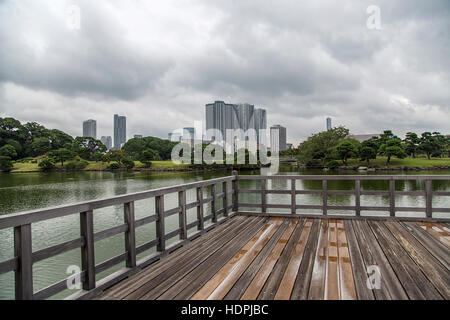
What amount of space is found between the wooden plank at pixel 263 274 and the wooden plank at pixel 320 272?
397mm

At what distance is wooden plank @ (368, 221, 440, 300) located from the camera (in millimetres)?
1994

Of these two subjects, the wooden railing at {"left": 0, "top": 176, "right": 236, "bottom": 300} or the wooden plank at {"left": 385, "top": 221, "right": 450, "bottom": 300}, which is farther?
the wooden plank at {"left": 385, "top": 221, "right": 450, "bottom": 300}

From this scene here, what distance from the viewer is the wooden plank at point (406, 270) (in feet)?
6.54

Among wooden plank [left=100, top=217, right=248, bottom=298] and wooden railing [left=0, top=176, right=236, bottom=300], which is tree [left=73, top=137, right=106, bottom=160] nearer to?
wooden plank [left=100, top=217, right=248, bottom=298]

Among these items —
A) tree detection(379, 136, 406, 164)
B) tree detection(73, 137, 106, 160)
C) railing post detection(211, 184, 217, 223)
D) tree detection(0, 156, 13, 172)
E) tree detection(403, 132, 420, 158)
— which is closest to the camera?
railing post detection(211, 184, 217, 223)

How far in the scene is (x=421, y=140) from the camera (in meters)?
46.8

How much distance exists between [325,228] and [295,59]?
1149 centimetres

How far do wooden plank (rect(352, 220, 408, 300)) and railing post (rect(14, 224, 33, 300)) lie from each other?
2.43 metres

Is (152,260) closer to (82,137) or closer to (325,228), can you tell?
(325,228)

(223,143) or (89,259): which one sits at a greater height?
(223,143)

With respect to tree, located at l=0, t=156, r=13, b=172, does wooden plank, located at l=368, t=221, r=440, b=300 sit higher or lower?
lower

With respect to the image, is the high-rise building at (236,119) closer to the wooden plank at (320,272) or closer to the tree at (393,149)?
the tree at (393,149)

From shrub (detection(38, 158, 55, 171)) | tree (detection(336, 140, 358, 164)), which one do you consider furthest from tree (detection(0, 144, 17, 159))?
tree (detection(336, 140, 358, 164))
